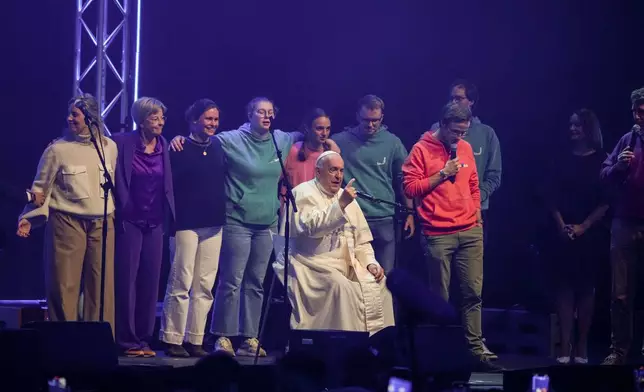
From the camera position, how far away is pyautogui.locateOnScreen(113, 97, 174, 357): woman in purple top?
8125 mm

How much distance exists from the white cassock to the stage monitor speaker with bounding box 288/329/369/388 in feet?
1.81

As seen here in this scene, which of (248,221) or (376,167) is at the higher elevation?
(376,167)

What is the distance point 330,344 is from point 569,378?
5.00ft

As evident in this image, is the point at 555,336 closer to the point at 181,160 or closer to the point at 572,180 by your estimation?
the point at 572,180

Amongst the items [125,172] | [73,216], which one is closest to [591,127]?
[125,172]

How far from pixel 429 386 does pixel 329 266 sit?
68.2 inches

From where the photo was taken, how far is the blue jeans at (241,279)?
→ 27.9ft

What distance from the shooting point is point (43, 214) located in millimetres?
7902

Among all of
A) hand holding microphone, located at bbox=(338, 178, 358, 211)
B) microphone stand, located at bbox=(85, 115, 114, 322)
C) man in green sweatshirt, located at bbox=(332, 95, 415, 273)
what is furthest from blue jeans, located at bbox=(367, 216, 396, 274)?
microphone stand, located at bbox=(85, 115, 114, 322)

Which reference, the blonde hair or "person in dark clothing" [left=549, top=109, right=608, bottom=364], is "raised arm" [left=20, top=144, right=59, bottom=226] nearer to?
the blonde hair

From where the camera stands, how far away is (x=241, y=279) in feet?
28.1

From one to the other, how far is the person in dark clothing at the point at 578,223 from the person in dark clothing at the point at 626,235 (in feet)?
1.78

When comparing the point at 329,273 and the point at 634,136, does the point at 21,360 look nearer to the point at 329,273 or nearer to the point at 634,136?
the point at 329,273

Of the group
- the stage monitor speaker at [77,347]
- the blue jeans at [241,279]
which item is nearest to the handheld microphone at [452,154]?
the blue jeans at [241,279]
